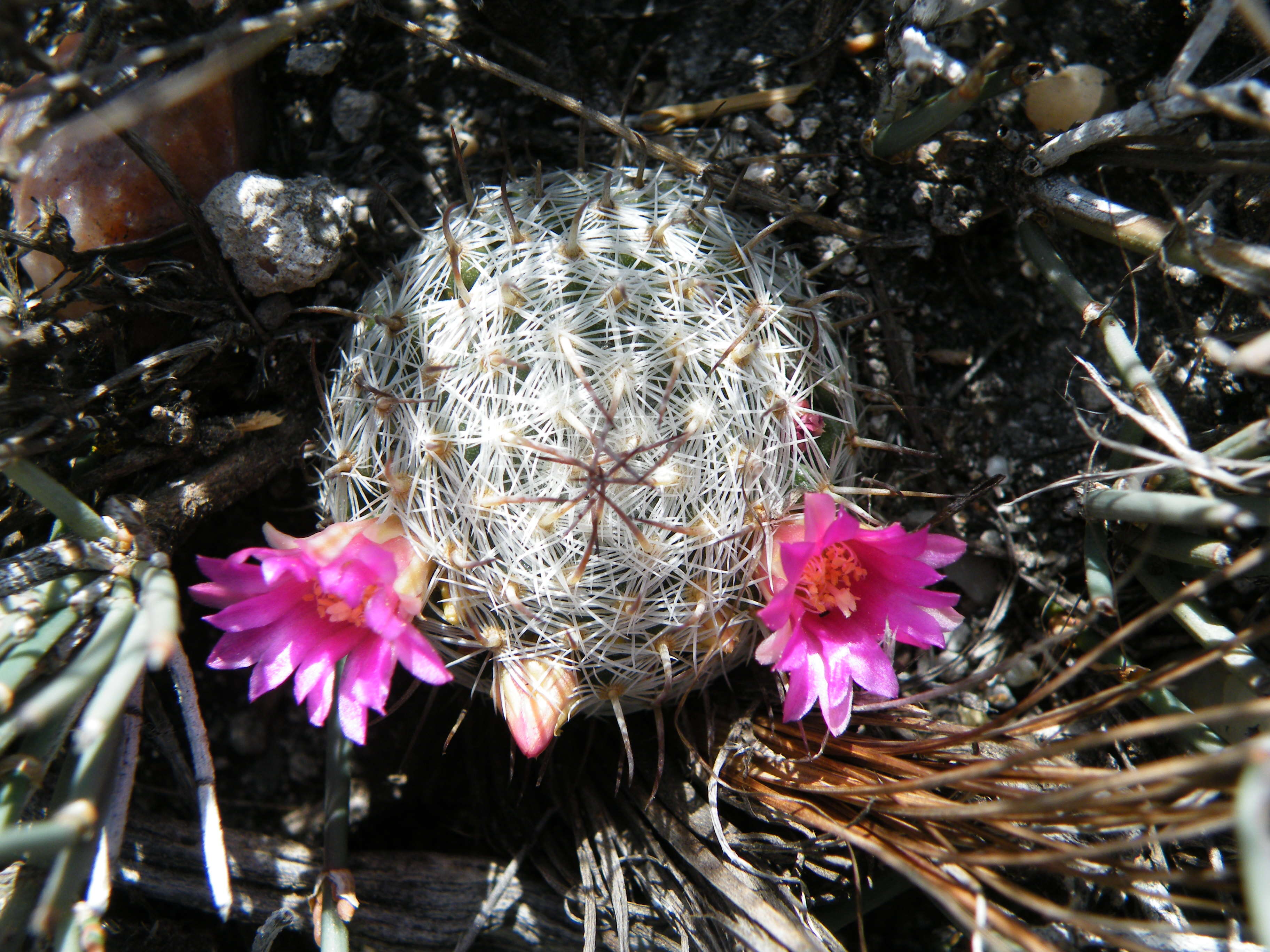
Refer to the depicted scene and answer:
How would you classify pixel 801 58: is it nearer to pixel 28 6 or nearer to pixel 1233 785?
pixel 28 6

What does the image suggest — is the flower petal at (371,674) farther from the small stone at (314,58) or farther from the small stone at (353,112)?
the small stone at (314,58)

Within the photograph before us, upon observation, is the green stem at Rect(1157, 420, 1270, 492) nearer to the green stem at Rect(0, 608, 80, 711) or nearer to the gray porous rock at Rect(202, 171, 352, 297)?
the gray porous rock at Rect(202, 171, 352, 297)

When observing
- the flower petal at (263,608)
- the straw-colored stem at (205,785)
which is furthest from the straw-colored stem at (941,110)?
the straw-colored stem at (205,785)

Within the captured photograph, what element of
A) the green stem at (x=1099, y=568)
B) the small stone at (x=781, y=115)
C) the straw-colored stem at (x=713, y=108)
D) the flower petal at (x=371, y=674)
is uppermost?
the straw-colored stem at (x=713, y=108)

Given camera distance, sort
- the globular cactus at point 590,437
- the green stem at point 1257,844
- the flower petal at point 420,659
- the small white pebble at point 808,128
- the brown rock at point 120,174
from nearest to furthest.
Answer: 1. the green stem at point 1257,844
2. the flower petal at point 420,659
3. the globular cactus at point 590,437
4. the brown rock at point 120,174
5. the small white pebble at point 808,128

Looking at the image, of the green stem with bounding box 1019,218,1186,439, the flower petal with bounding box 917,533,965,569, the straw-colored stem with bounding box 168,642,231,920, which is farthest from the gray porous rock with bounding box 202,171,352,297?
the green stem with bounding box 1019,218,1186,439

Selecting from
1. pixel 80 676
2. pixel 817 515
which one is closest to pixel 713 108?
pixel 817 515

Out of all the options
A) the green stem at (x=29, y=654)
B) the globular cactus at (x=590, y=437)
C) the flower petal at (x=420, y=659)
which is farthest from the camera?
the globular cactus at (x=590, y=437)
